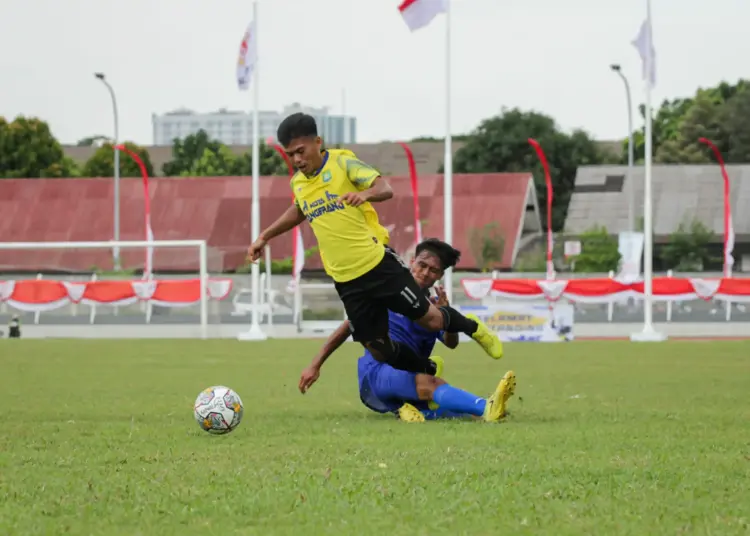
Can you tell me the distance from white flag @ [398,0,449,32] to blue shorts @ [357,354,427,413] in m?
18.1

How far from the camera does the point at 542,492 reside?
6.18 metres

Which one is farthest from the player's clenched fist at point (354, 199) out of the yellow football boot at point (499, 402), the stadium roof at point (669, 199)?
the stadium roof at point (669, 199)

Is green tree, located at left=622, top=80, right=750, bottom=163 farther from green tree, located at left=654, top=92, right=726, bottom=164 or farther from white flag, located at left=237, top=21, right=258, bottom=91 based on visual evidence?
white flag, located at left=237, top=21, right=258, bottom=91

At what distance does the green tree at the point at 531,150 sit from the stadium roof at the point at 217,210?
1241 cm

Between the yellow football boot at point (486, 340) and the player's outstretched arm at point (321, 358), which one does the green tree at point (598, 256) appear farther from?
the yellow football boot at point (486, 340)

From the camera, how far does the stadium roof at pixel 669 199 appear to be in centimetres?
6462

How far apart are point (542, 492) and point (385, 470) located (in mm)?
1078

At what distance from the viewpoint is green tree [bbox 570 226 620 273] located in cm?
5572

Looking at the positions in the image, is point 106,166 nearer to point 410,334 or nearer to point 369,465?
point 410,334

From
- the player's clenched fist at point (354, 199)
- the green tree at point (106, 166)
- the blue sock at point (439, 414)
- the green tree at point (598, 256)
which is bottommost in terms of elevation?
the green tree at point (598, 256)

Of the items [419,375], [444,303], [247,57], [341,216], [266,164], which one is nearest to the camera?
[341,216]

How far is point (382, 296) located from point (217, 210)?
55.1m

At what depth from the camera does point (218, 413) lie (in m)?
9.20

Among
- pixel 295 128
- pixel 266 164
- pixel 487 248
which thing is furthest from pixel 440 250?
pixel 266 164
